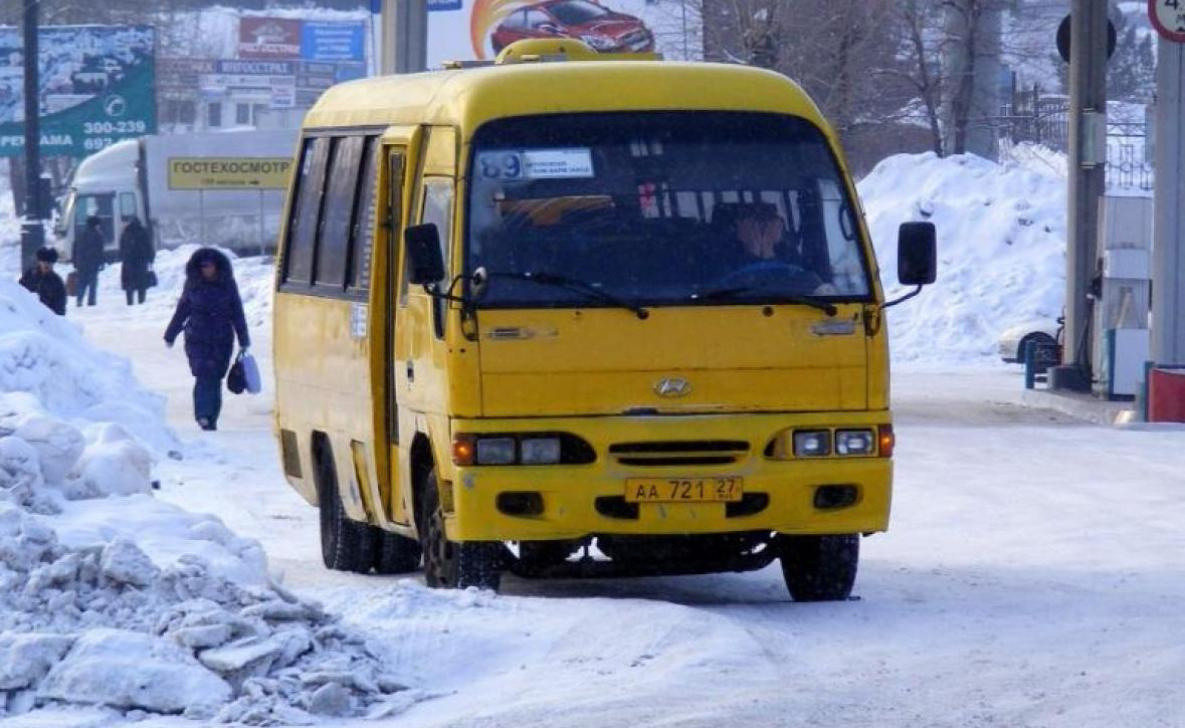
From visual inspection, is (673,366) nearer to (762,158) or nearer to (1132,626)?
(762,158)

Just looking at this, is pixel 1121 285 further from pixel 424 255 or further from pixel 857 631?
pixel 424 255

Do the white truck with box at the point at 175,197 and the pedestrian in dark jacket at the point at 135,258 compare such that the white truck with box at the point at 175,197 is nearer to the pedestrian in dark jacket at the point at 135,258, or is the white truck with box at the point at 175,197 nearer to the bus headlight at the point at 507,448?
the pedestrian in dark jacket at the point at 135,258

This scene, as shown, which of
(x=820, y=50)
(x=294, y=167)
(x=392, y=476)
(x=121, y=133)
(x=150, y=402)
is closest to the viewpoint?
(x=392, y=476)

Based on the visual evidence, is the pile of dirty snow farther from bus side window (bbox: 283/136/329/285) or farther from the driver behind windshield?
bus side window (bbox: 283/136/329/285)

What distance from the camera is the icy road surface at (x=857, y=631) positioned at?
8.77m

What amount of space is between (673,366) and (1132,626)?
81.7 inches

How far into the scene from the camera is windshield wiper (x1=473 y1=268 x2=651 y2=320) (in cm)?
1110

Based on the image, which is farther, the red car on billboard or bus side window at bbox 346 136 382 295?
the red car on billboard

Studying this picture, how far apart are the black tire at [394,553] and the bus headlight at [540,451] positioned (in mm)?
2784

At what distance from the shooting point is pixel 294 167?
48.3 ft

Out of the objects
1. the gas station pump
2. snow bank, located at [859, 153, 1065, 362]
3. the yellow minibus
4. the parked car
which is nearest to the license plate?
the yellow minibus

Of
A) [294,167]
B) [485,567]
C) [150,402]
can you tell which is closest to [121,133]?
[150,402]

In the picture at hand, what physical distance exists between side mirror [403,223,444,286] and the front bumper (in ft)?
1.96

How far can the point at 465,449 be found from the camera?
36.3 ft
